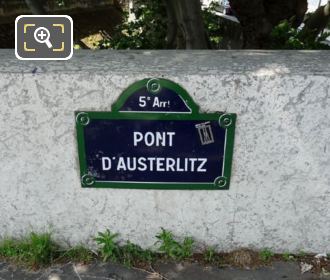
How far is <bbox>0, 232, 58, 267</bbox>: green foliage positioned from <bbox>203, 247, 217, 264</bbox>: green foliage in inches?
34.3

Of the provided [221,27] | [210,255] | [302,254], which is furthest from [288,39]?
[210,255]

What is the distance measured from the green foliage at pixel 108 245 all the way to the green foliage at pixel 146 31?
3.52m

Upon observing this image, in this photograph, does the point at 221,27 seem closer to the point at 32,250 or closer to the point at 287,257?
the point at 287,257

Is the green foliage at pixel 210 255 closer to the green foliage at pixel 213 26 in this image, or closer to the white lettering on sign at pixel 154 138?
the white lettering on sign at pixel 154 138

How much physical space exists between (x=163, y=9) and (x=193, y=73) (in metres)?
4.62

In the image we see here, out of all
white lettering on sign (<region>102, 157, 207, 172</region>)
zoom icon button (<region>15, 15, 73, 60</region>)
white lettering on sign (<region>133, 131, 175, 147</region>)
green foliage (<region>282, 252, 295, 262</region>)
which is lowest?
green foliage (<region>282, 252, 295, 262</region>)

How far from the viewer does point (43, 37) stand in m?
2.16

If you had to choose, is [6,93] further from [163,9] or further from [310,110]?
[163,9]

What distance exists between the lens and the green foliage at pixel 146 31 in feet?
18.6

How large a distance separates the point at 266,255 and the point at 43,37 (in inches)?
67.9

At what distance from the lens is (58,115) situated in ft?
6.97

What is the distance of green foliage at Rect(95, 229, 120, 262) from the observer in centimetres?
241

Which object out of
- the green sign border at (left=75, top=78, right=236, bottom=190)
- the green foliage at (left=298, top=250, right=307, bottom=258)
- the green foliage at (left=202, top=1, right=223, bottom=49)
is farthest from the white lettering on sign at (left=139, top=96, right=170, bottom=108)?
the green foliage at (left=202, top=1, right=223, bottom=49)

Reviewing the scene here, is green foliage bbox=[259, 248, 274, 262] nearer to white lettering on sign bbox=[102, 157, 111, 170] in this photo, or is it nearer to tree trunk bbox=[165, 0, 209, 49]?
white lettering on sign bbox=[102, 157, 111, 170]
